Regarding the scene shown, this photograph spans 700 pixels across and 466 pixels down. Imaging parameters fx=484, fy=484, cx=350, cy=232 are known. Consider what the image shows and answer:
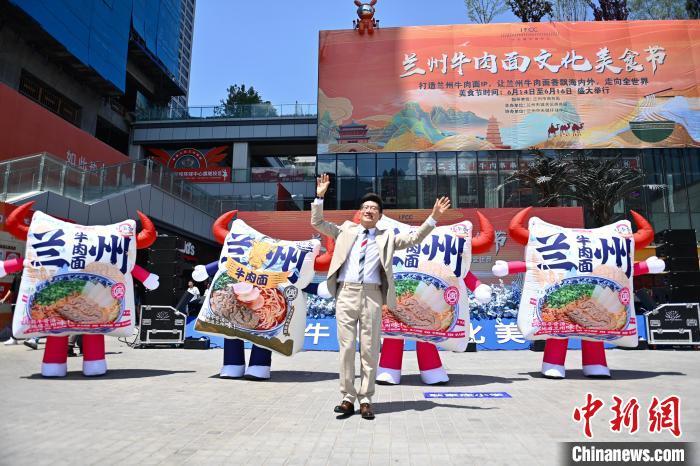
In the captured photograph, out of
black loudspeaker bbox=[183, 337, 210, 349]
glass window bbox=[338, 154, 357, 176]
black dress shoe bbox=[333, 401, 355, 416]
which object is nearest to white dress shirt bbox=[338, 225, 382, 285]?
black dress shoe bbox=[333, 401, 355, 416]

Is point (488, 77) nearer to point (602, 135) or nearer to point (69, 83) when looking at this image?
point (602, 135)

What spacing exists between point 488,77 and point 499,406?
22.1 meters

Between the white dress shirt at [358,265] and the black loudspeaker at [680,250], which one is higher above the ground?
the black loudspeaker at [680,250]

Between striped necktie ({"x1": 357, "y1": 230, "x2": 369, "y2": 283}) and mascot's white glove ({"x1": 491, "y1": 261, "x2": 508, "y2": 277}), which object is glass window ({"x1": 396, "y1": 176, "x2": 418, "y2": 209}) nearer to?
mascot's white glove ({"x1": 491, "y1": 261, "x2": 508, "y2": 277})

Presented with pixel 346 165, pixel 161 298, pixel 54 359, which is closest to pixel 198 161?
pixel 346 165

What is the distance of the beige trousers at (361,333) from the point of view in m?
3.81

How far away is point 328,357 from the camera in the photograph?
8914mm

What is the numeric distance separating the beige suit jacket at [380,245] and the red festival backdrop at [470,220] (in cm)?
1241

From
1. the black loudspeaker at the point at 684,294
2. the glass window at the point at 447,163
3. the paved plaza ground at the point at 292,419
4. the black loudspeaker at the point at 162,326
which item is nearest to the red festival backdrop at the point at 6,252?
the black loudspeaker at the point at 162,326

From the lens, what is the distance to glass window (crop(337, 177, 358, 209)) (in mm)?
24203

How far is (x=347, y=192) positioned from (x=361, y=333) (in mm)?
20539

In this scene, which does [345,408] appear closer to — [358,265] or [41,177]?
[358,265]

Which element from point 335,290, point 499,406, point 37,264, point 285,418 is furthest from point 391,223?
point 37,264

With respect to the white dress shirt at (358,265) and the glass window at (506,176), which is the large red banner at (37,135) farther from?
the glass window at (506,176)
